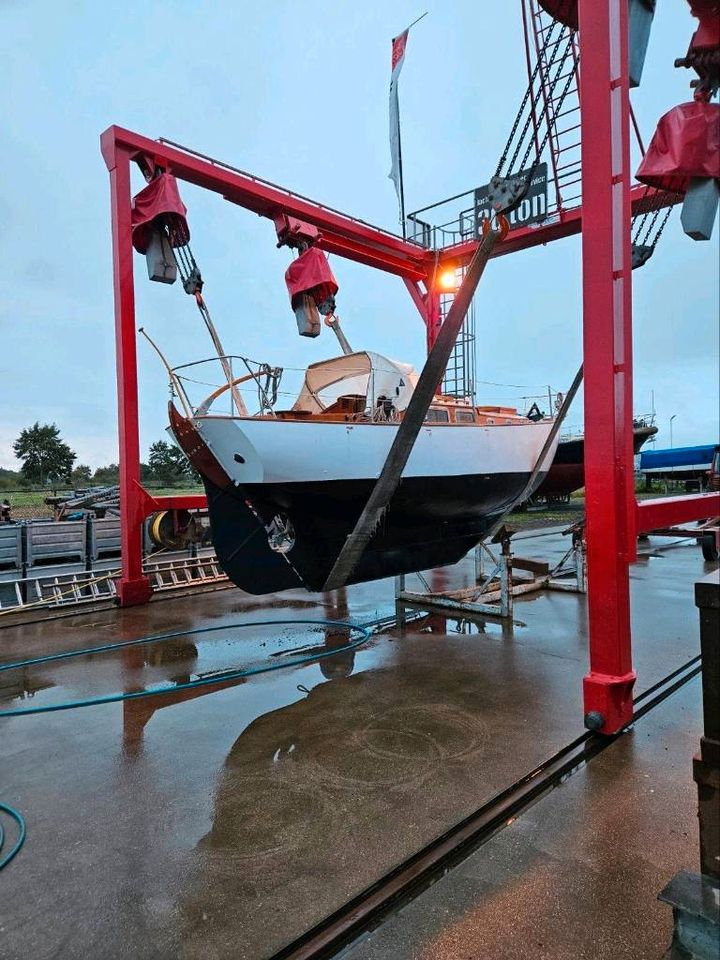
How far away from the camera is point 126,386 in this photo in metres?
6.95

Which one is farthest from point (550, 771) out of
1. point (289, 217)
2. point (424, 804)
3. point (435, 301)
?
point (435, 301)

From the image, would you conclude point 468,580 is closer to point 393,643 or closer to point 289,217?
point 393,643

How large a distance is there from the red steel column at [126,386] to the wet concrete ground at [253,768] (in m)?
1.44

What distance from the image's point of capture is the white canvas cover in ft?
20.0

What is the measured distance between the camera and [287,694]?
3982 mm

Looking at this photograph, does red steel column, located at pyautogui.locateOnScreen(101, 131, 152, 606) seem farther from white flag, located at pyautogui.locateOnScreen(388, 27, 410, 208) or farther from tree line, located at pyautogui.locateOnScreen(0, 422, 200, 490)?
tree line, located at pyautogui.locateOnScreen(0, 422, 200, 490)

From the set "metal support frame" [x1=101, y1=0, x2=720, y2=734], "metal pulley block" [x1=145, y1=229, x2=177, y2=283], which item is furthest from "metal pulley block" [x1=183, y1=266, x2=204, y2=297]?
"metal support frame" [x1=101, y1=0, x2=720, y2=734]

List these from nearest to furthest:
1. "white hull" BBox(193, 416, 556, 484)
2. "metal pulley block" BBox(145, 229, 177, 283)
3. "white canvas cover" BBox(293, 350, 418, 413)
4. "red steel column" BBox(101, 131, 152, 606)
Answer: "white hull" BBox(193, 416, 556, 484) < "white canvas cover" BBox(293, 350, 418, 413) < "red steel column" BBox(101, 131, 152, 606) < "metal pulley block" BBox(145, 229, 177, 283)

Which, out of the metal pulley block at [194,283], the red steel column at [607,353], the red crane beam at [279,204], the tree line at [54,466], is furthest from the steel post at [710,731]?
the tree line at [54,466]

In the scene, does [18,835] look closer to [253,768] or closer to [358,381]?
[253,768]

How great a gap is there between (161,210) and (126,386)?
6.95ft

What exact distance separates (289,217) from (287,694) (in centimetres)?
656

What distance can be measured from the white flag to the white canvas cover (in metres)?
5.26

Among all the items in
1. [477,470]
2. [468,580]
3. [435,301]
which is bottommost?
[468,580]
